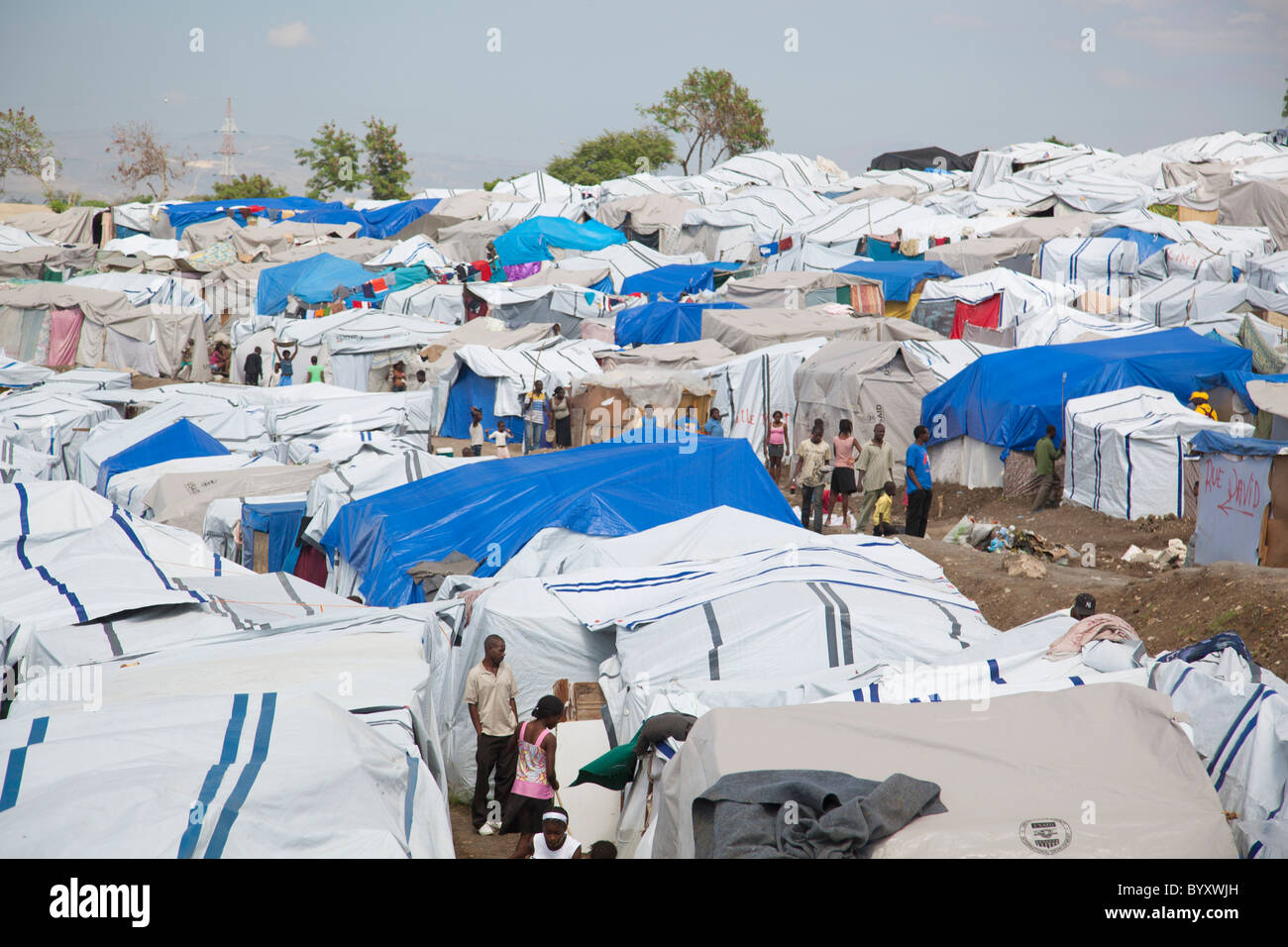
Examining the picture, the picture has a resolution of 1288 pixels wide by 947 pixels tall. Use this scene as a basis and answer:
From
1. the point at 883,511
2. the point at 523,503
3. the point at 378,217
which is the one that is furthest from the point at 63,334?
the point at 883,511

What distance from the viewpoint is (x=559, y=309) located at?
27.6 metres

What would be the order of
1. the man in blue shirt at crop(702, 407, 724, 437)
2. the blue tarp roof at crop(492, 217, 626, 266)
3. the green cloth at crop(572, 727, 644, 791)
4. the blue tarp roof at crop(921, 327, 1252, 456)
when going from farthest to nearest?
1. the blue tarp roof at crop(492, 217, 626, 266)
2. the man in blue shirt at crop(702, 407, 724, 437)
3. the blue tarp roof at crop(921, 327, 1252, 456)
4. the green cloth at crop(572, 727, 644, 791)

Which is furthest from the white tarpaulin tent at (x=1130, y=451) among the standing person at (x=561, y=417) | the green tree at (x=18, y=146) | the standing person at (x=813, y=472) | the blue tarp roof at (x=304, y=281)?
the green tree at (x=18, y=146)

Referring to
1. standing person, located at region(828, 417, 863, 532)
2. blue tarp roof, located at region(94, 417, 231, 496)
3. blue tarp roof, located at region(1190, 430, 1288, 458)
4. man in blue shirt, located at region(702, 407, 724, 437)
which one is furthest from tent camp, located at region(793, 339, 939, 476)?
blue tarp roof, located at region(94, 417, 231, 496)

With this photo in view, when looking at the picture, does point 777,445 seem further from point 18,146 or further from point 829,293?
point 18,146

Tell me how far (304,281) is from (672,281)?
1034 cm

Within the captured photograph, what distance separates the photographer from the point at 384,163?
6294 centimetres

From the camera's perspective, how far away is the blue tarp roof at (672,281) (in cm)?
2966

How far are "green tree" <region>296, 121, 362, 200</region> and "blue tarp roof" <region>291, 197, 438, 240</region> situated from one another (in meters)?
16.4

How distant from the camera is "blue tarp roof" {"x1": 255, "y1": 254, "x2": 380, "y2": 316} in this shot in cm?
3144

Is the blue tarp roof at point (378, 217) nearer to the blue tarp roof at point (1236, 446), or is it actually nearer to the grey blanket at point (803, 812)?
the blue tarp roof at point (1236, 446)

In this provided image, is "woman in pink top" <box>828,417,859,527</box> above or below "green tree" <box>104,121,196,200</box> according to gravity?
below

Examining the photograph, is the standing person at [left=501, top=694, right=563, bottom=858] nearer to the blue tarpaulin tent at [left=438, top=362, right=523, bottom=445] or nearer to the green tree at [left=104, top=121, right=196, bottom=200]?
the blue tarpaulin tent at [left=438, top=362, right=523, bottom=445]

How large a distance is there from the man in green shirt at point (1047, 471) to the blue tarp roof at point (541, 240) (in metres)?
23.2
